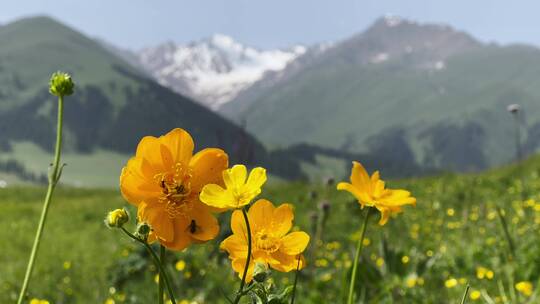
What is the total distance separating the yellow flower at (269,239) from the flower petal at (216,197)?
5.0 inches

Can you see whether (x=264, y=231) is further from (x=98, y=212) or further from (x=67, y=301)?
(x=98, y=212)

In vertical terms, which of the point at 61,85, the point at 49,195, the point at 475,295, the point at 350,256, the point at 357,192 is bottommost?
the point at 350,256

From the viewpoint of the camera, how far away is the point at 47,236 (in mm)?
11734

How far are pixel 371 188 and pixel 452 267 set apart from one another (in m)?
3.36

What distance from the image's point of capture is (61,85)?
1360 millimetres

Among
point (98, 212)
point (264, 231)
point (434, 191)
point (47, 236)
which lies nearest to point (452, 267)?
point (264, 231)

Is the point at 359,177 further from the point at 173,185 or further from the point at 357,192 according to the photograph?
the point at 173,185

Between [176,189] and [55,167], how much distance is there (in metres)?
0.29

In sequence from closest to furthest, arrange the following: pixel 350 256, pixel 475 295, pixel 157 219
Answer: pixel 157 219
pixel 475 295
pixel 350 256

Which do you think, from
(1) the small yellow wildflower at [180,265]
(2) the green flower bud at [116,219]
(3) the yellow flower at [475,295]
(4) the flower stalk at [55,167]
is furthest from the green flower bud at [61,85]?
(1) the small yellow wildflower at [180,265]

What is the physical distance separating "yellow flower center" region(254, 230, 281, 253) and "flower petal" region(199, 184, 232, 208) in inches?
8.6

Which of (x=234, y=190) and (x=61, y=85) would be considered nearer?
(x=234, y=190)

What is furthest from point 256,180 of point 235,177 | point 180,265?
point 180,265

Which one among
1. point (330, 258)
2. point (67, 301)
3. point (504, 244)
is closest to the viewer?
point (504, 244)
